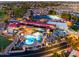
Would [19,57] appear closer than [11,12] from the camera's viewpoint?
Yes

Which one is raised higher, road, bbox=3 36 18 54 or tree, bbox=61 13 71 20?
tree, bbox=61 13 71 20

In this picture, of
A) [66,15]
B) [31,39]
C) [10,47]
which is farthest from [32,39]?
[66,15]

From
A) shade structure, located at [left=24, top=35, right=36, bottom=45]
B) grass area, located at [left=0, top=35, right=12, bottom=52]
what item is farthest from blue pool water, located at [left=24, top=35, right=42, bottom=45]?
grass area, located at [left=0, top=35, right=12, bottom=52]

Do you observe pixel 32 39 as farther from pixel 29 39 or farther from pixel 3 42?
pixel 3 42

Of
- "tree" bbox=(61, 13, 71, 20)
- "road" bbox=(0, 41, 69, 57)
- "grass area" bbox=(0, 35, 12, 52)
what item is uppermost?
"tree" bbox=(61, 13, 71, 20)

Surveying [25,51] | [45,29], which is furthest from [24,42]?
[45,29]

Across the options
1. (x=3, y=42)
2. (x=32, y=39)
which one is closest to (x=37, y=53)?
(x=32, y=39)

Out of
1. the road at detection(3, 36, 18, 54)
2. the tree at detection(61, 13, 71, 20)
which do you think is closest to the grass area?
the road at detection(3, 36, 18, 54)

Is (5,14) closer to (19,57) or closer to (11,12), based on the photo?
(11,12)

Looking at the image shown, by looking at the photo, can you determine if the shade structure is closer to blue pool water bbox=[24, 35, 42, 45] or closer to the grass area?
blue pool water bbox=[24, 35, 42, 45]

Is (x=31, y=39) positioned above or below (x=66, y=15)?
below

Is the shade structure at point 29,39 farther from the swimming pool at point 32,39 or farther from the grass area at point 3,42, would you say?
the grass area at point 3,42
